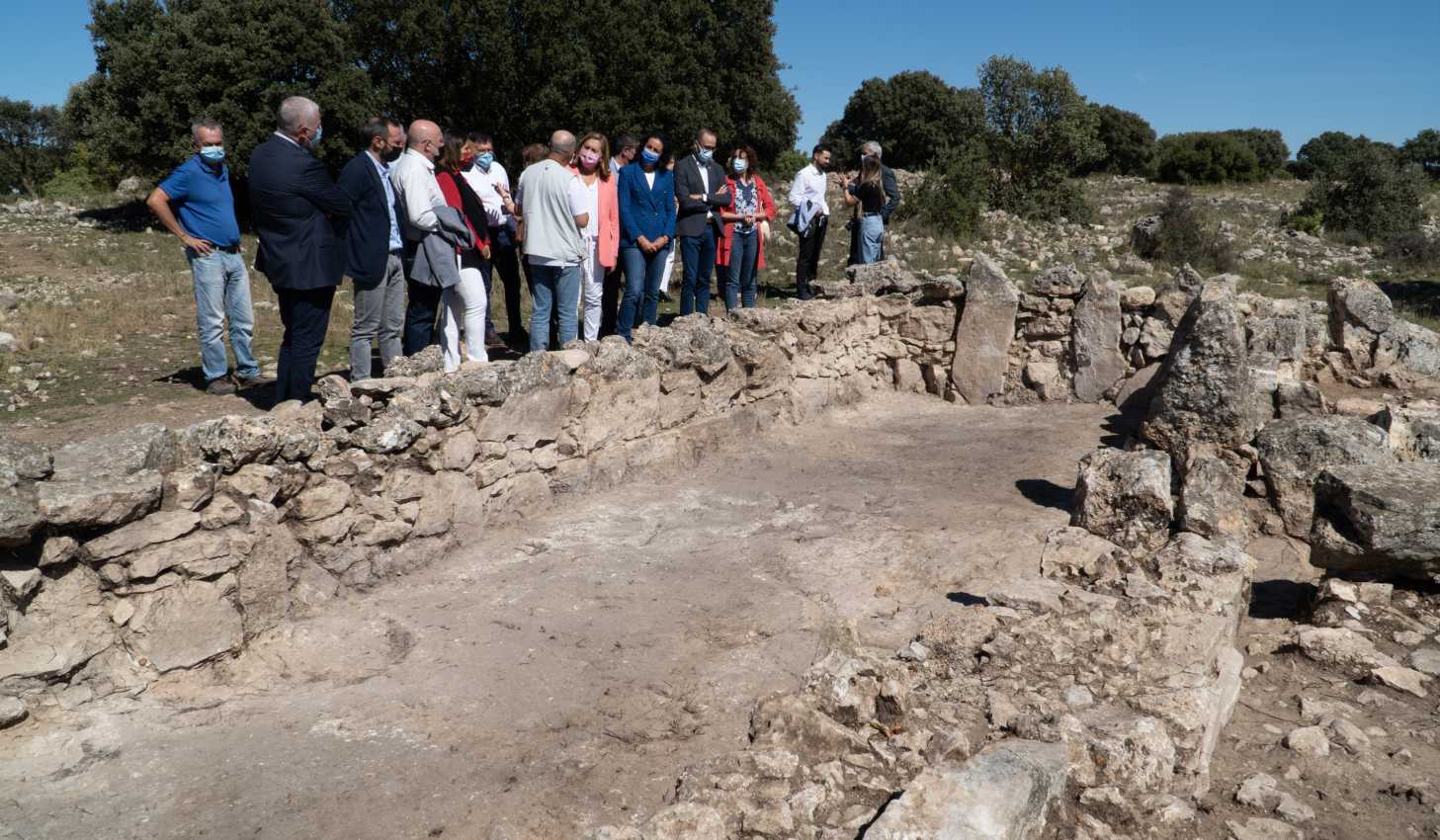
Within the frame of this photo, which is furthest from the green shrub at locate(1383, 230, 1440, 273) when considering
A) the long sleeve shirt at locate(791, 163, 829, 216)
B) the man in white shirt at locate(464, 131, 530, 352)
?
the man in white shirt at locate(464, 131, 530, 352)

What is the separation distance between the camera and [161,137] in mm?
20141

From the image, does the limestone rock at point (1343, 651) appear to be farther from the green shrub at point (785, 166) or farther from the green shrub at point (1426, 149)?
the green shrub at point (1426, 149)

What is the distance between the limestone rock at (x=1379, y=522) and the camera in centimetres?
484

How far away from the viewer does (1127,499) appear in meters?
5.86

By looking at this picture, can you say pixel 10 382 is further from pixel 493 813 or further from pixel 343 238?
pixel 493 813

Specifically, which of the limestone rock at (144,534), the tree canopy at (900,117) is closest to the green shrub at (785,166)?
the tree canopy at (900,117)

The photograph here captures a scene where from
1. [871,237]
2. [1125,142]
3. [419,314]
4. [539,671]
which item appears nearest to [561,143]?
[419,314]

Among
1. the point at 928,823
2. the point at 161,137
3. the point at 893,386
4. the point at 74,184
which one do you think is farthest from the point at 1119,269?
the point at 74,184

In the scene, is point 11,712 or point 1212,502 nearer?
point 11,712

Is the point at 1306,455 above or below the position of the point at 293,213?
below

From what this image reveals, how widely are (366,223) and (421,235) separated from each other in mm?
372

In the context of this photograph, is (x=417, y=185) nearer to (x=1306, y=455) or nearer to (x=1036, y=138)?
(x=1306, y=455)

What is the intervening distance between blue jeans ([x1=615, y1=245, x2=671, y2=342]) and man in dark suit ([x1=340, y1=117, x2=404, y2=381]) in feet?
6.39

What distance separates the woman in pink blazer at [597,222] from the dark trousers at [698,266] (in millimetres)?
1225
